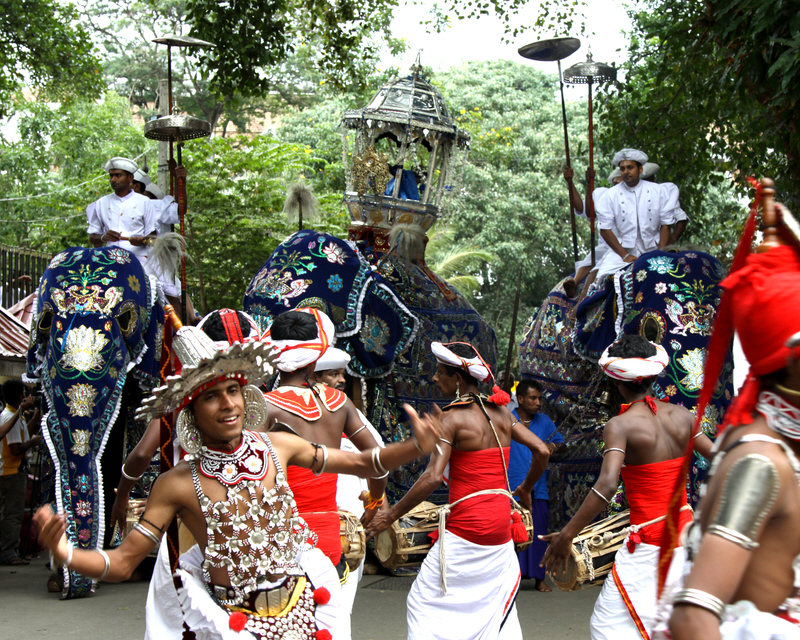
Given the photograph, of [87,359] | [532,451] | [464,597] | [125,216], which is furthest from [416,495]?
[125,216]

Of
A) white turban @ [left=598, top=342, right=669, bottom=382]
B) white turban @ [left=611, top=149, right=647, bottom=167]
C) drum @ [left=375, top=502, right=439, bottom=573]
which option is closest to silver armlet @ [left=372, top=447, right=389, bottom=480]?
white turban @ [left=598, top=342, right=669, bottom=382]

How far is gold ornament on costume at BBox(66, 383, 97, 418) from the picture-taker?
6598mm

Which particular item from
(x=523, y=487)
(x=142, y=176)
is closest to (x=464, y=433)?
(x=523, y=487)

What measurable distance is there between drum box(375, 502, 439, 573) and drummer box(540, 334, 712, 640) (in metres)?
1.49

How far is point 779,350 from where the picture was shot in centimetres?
208

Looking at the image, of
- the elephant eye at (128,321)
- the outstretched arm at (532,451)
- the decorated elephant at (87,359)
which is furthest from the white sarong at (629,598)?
the elephant eye at (128,321)

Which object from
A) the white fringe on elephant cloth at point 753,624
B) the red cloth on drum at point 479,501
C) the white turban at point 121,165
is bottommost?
the red cloth on drum at point 479,501

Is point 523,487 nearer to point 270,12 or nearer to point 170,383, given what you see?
point 170,383

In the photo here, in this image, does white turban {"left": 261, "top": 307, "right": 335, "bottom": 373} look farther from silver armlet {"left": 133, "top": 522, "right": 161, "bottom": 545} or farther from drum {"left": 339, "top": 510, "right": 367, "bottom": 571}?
silver armlet {"left": 133, "top": 522, "right": 161, "bottom": 545}

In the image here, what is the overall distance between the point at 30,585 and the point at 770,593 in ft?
24.2

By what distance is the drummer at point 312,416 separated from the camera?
4465 millimetres

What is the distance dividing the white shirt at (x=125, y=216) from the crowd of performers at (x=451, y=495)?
299 cm

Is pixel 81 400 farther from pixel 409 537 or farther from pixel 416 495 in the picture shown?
pixel 416 495

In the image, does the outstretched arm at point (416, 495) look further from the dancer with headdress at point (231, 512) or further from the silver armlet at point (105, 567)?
the silver armlet at point (105, 567)
